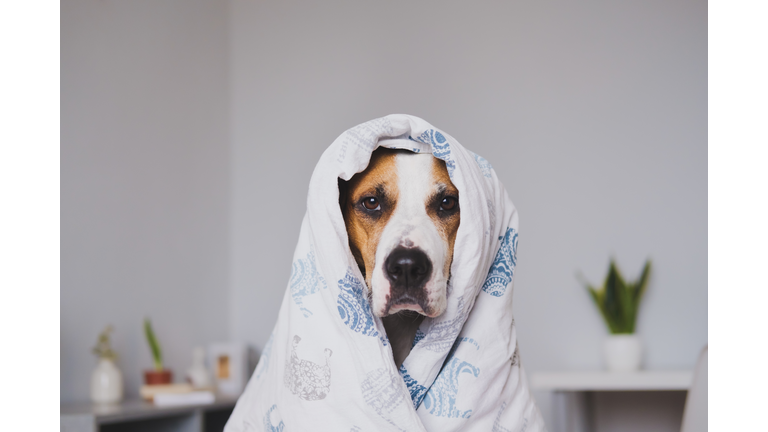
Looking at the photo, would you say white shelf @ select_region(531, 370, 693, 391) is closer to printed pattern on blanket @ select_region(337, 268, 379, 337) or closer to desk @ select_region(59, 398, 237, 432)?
desk @ select_region(59, 398, 237, 432)

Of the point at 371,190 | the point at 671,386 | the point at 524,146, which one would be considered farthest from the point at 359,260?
the point at 524,146

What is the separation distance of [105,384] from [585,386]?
2.07 meters

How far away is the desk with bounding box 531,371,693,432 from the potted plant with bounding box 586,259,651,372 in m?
0.15

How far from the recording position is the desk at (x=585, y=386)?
8.29 feet

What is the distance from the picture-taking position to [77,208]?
2885mm

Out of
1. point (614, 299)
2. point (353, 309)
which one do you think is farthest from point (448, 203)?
point (614, 299)

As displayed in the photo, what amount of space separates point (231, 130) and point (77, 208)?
4.54ft

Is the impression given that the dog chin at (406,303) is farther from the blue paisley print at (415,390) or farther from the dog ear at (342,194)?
the dog ear at (342,194)

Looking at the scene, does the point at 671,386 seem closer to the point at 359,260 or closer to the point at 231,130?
the point at 359,260

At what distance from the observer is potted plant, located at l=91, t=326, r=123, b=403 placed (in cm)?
269

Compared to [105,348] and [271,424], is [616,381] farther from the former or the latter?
[105,348]

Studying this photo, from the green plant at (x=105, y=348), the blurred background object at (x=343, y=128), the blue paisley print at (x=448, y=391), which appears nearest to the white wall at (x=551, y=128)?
the blurred background object at (x=343, y=128)

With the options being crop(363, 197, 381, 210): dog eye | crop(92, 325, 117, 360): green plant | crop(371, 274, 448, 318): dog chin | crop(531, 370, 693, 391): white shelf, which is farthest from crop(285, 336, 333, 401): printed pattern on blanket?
crop(92, 325, 117, 360): green plant

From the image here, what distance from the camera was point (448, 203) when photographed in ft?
4.46
